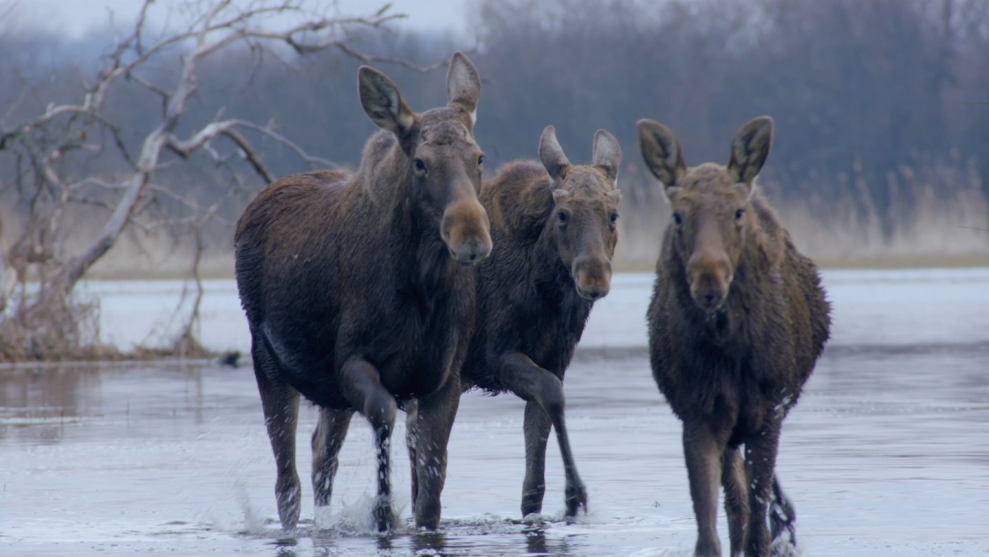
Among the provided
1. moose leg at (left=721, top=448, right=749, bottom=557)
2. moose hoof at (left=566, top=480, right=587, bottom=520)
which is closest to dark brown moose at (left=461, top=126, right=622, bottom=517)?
moose hoof at (left=566, top=480, right=587, bottom=520)

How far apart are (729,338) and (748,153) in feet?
2.22

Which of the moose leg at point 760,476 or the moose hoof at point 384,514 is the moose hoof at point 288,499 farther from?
the moose leg at point 760,476

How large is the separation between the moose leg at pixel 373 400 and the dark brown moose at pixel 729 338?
3.82 ft

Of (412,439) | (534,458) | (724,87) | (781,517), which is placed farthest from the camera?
(724,87)

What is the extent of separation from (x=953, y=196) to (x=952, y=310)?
616 inches

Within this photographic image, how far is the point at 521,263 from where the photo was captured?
810 centimetres

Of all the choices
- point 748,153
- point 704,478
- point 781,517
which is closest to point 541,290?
point 781,517

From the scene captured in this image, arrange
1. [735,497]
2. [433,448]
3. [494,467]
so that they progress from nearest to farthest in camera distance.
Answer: [735,497]
[433,448]
[494,467]

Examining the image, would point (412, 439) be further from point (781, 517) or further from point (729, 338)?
point (729, 338)

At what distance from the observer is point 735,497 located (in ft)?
21.4

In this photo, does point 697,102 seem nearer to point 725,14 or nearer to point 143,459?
point 725,14

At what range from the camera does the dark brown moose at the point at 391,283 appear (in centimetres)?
709

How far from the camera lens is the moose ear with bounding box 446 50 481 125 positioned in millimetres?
Result: 7531

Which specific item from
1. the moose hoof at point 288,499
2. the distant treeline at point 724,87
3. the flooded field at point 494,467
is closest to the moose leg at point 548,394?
the flooded field at point 494,467
